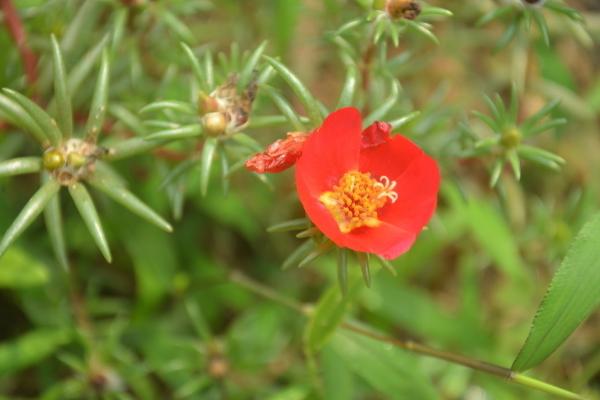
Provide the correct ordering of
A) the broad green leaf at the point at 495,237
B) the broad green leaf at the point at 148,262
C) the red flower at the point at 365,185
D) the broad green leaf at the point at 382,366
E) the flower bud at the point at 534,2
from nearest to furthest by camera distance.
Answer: the red flower at the point at 365,185
the flower bud at the point at 534,2
the broad green leaf at the point at 382,366
the broad green leaf at the point at 148,262
the broad green leaf at the point at 495,237

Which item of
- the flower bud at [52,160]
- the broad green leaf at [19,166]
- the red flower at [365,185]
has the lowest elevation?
the red flower at [365,185]

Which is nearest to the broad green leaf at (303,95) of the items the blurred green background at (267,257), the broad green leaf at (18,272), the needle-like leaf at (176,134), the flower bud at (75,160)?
the needle-like leaf at (176,134)

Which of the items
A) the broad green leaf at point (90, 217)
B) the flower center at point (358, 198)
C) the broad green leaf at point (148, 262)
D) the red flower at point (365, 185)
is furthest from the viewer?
the broad green leaf at point (148, 262)

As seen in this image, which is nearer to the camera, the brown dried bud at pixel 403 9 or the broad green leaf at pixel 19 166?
the broad green leaf at pixel 19 166

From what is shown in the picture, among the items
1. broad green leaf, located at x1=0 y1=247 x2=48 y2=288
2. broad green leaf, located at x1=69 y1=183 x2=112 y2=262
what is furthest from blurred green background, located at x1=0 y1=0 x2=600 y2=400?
broad green leaf, located at x1=69 y1=183 x2=112 y2=262

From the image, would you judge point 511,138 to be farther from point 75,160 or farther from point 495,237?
point 75,160

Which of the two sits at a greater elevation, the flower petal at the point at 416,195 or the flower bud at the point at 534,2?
the flower bud at the point at 534,2

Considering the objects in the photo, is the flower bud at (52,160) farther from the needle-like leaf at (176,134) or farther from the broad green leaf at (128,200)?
the needle-like leaf at (176,134)

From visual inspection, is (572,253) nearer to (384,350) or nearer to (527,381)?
(527,381)
